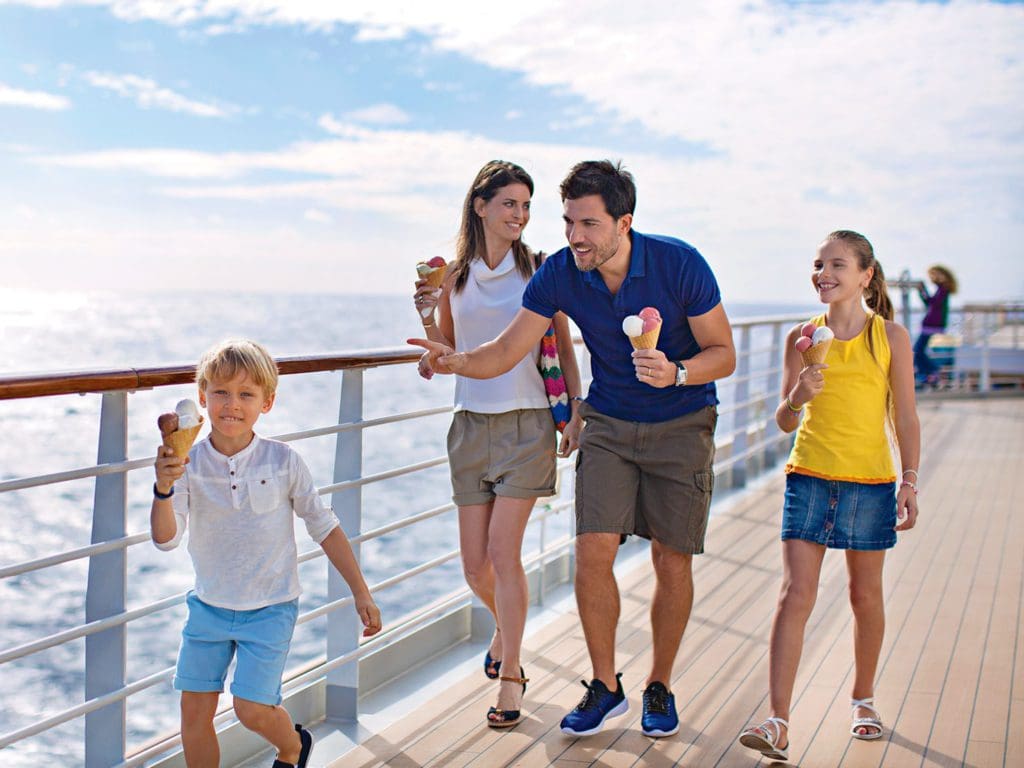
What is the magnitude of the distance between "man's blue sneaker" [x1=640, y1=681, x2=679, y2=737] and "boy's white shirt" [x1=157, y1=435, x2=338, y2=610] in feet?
3.58

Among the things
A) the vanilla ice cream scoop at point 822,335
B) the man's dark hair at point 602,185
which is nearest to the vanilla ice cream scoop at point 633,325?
the man's dark hair at point 602,185

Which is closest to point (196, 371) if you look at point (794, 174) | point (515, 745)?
point (515, 745)

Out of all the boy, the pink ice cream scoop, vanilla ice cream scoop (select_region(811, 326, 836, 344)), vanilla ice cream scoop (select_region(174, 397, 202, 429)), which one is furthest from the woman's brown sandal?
vanilla ice cream scoop (select_region(174, 397, 202, 429))

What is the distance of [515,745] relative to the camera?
2732mm

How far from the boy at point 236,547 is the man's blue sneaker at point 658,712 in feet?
3.40

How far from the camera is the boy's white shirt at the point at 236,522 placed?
2.14 m

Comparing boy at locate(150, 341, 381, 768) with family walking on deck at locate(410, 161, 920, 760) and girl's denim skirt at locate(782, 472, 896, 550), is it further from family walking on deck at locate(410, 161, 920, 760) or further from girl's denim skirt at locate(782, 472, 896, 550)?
girl's denim skirt at locate(782, 472, 896, 550)

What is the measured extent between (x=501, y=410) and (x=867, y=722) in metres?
1.20

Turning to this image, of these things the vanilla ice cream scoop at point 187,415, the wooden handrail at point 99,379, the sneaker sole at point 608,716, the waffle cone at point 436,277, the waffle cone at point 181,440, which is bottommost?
the sneaker sole at point 608,716

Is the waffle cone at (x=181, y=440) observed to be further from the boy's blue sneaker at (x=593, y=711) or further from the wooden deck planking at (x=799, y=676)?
the boy's blue sneaker at (x=593, y=711)

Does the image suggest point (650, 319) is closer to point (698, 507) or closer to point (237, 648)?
point (698, 507)

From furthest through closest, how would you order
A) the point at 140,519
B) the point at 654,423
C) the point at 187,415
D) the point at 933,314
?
the point at 140,519 → the point at 933,314 → the point at 654,423 → the point at 187,415

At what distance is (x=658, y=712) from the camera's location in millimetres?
2836

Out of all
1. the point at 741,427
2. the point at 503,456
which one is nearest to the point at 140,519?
the point at 741,427
